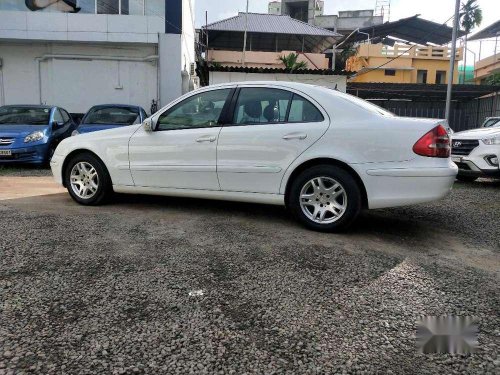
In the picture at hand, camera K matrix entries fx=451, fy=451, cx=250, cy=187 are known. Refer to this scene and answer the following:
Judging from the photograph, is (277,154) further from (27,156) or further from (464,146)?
(27,156)

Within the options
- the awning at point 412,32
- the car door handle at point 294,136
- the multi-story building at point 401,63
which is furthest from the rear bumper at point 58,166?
the awning at point 412,32

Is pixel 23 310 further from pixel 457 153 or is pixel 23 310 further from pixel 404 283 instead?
pixel 457 153

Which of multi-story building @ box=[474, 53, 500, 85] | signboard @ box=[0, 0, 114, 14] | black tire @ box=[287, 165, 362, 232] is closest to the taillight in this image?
black tire @ box=[287, 165, 362, 232]

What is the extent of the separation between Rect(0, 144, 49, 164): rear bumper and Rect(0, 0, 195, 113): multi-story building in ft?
20.3

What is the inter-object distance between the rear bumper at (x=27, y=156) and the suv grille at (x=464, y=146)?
8.13 metres

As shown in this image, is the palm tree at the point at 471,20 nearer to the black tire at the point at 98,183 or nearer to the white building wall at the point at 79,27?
the white building wall at the point at 79,27

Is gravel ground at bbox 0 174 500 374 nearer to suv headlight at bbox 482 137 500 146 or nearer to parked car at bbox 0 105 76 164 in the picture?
suv headlight at bbox 482 137 500 146

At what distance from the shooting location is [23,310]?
8.97 ft

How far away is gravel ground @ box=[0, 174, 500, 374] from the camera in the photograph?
90.4 inches

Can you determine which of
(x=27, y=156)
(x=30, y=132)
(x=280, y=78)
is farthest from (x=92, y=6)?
(x=27, y=156)

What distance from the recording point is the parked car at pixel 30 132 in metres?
8.95

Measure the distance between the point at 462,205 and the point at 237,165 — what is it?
11.6 ft

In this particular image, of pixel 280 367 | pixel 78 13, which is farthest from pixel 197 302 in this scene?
pixel 78 13

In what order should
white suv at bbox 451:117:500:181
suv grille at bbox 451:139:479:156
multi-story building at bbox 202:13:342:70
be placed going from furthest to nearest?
1. multi-story building at bbox 202:13:342:70
2. suv grille at bbox 451:139:479:156
3. white suv at bbox 451:117:500:181
